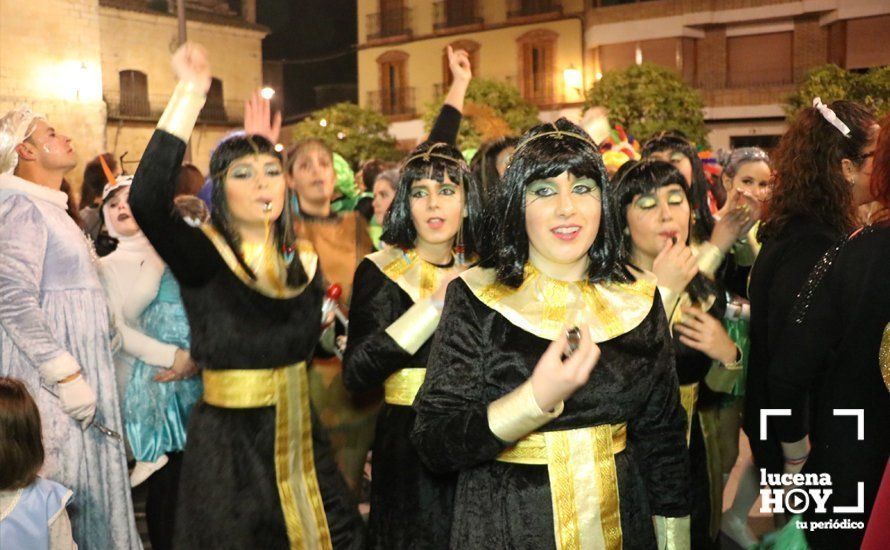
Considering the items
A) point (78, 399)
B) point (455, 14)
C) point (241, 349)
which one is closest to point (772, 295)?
point (241, 349)

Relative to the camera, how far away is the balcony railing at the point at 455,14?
86.4 feet

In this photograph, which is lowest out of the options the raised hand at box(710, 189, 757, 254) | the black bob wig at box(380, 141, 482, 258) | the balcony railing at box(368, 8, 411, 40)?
the raised hand at box(710, 189, 757, 254)

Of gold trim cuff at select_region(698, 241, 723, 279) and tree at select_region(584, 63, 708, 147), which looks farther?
tree at select_region(584, 63, 708, 147)

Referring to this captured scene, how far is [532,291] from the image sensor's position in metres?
2.45

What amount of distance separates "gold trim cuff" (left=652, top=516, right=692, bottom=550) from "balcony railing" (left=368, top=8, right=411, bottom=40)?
23725 mm

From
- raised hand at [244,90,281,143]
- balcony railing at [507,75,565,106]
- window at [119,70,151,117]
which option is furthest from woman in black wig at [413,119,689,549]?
balcony railing at [507,75,565,106]

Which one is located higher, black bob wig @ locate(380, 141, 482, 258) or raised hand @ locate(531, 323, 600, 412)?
black bob wig @ locate(380, 141, 482, 258)

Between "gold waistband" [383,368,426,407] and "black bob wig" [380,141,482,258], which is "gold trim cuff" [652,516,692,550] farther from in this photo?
"black bob wig" [380,141,482,258]

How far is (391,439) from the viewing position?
357cm

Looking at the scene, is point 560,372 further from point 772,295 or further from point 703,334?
point 772,295

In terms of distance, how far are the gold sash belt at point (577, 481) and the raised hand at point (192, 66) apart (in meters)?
1.63

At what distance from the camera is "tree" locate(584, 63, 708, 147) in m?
20.8

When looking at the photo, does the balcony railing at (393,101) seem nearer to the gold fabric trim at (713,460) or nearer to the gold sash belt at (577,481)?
the gold fabric trim at (713,460)

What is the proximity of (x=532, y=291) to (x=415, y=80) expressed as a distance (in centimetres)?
2496
